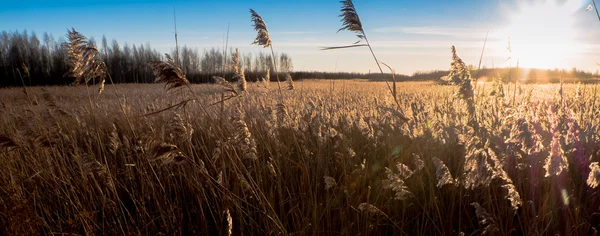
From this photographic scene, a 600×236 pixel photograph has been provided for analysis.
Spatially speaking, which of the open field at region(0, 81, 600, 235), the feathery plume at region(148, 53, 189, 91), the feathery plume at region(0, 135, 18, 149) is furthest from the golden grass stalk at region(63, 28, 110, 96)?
the feathery plume at region(148, 53, 189, 91)

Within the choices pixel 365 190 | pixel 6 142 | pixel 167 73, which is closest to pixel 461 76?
pixel 365 190

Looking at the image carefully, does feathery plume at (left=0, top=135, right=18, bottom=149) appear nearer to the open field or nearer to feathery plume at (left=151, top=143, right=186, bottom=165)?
the open field

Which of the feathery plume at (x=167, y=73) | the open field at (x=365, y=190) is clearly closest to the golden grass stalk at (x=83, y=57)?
the open field at (x=365, y=190)

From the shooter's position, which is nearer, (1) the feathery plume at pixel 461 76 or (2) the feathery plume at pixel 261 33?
(1) the feathery plume at pixel 461 76

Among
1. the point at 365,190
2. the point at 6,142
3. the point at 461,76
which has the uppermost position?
A: the point at 461,76

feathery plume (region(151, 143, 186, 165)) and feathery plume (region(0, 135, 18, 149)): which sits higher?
feathery plume (region(151, 143, 186, 165))

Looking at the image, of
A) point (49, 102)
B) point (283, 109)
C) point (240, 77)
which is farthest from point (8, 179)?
point (283, 109)

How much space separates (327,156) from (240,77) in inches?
46.2

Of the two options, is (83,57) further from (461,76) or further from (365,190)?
(461,76)

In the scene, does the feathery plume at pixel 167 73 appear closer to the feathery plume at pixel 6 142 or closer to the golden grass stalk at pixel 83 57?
the golden grass stalk at pixel 83 57

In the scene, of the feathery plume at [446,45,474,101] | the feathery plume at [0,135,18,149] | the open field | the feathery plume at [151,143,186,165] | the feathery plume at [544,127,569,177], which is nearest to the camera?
the feathery plume at [544,127,569,177]

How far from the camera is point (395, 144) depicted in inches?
155

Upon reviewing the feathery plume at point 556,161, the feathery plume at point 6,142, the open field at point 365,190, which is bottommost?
the open field at point 365,190

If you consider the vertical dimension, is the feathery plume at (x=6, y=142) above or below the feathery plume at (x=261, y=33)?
below
